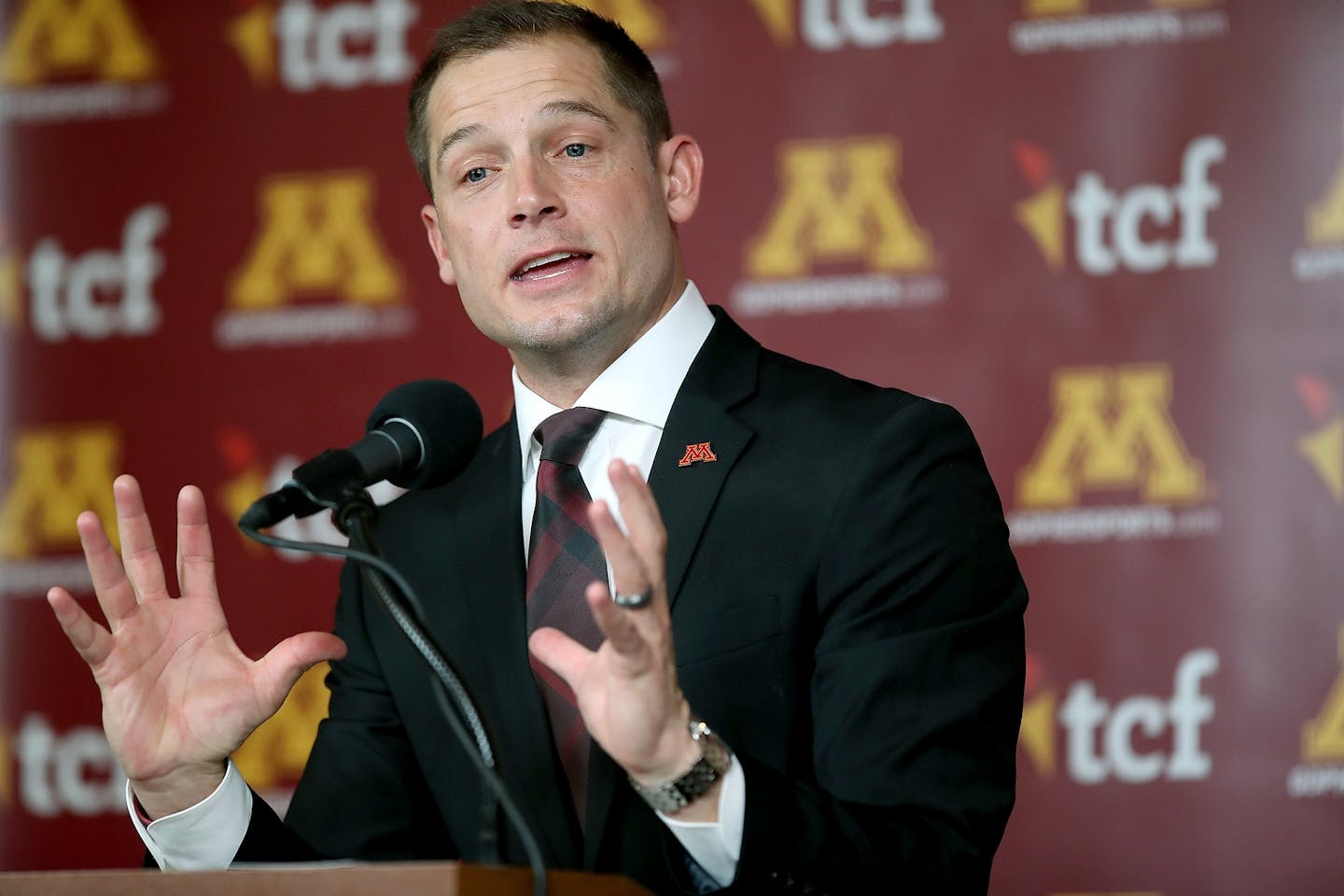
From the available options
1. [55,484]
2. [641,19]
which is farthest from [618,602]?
[55,484]

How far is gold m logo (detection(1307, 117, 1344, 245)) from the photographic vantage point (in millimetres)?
3297

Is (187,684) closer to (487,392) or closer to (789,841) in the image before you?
(789,841)

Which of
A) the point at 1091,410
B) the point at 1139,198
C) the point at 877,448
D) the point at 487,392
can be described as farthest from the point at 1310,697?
the point at 487,392

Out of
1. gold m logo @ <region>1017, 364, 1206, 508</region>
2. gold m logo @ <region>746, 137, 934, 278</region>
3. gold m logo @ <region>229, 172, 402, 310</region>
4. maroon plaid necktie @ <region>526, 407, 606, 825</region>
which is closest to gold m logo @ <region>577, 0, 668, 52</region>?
gold m logo @ <region>746, 137, 934, 278</region>

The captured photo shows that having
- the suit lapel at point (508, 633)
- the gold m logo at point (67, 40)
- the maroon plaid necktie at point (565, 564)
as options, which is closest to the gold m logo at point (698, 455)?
the maroon plaid necktie at point (565, 564)

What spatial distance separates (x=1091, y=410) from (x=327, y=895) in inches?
96.5

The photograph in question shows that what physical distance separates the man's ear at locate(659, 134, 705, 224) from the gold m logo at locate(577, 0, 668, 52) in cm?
124

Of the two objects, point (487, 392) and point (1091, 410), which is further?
point (487, 392)

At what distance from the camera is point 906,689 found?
1.83m

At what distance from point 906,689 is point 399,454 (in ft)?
2.05

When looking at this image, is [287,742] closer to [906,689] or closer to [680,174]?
[680,174]

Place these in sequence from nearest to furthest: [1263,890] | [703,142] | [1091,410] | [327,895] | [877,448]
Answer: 1. [327,895]
2. [877,448]
3. [1263,890]
4. [1091,410]
5. [703,142]

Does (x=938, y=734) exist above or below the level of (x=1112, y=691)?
above

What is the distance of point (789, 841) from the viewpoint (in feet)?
5.16
